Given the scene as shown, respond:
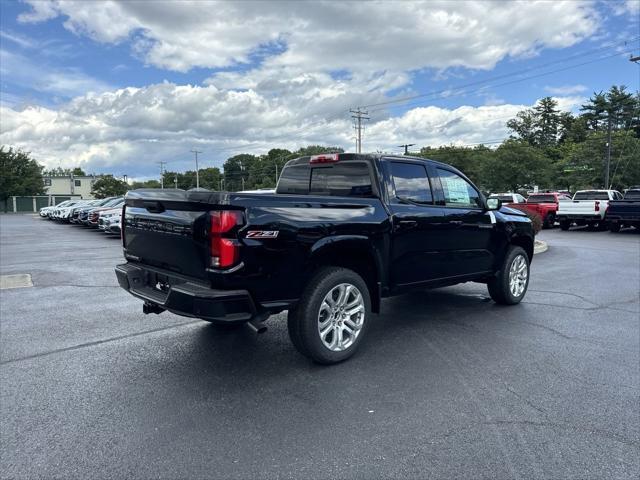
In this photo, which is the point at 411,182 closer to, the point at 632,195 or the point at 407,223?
the point at 407,223

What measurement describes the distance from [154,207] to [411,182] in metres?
2.74

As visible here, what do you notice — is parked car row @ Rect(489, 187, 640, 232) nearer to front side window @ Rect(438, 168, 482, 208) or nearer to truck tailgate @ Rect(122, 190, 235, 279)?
front side window @ Rect(438, 168, 482, 208)

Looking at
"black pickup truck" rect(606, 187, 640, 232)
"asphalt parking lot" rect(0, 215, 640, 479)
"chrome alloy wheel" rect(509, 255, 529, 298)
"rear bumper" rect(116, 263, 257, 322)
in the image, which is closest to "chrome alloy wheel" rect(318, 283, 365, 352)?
"asphalt parking lot" rect(0, 215, 640, 479)

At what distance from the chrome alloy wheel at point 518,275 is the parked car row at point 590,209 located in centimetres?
1099

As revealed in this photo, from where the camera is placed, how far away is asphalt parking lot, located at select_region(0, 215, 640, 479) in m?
2.88

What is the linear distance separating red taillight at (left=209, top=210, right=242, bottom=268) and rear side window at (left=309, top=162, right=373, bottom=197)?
1.76 meters

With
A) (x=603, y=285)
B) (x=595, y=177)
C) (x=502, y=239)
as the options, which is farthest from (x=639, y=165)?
(x=502, y=239)

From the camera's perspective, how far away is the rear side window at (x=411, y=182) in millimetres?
5113

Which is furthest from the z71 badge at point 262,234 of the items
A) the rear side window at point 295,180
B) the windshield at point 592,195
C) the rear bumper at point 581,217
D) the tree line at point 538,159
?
the tree line at point 538,159

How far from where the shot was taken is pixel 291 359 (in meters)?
4.57

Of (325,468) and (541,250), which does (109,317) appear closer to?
(325,468)

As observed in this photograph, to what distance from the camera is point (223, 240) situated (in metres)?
3.60

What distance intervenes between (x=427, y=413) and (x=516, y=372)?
125cm

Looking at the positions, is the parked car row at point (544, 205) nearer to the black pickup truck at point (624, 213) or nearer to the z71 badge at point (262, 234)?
the black pickup truck at point (624, 213)
